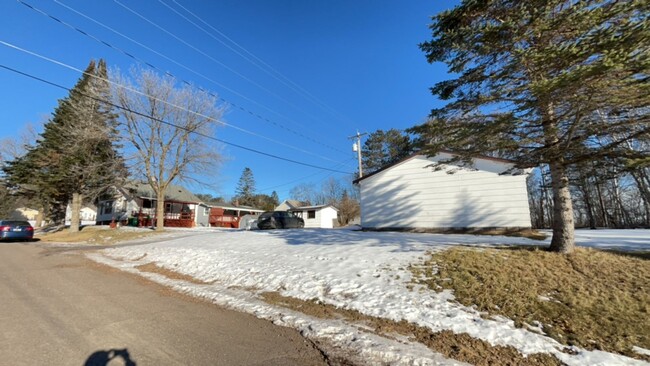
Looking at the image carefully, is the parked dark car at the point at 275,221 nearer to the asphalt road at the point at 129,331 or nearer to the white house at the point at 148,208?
the white house at the point at 148,208

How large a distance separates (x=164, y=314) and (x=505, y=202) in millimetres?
14373

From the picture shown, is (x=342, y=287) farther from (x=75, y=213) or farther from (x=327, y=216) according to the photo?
(x=327, y=216)

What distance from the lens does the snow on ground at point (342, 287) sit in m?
3.78

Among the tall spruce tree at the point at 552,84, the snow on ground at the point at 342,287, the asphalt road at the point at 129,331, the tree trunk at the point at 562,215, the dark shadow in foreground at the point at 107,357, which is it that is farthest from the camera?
the tree trunk at the point at 562,215

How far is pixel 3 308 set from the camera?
4.98 metres

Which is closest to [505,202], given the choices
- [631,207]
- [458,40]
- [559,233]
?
[559,233]

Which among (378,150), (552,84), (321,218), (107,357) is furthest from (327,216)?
(107,357)

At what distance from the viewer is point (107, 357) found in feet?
10.9

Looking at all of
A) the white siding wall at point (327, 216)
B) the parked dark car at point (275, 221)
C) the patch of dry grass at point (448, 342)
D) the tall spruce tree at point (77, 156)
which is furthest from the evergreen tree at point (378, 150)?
the patch of dry grass at point (448, 342)

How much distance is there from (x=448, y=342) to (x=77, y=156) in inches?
1092

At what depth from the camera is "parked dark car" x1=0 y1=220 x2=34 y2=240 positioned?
1816 centimetres

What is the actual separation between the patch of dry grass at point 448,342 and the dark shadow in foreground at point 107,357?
8.44ft

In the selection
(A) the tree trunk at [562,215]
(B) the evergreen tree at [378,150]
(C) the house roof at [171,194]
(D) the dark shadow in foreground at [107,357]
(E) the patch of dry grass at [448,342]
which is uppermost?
(B) the evergreen tree at [378,150]

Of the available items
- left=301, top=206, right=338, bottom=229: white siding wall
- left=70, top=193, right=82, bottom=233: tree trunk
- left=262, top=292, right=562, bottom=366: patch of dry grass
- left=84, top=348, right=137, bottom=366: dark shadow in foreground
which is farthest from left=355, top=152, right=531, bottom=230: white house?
left=301, top=206, right=338, bottom=229: white siding wall
